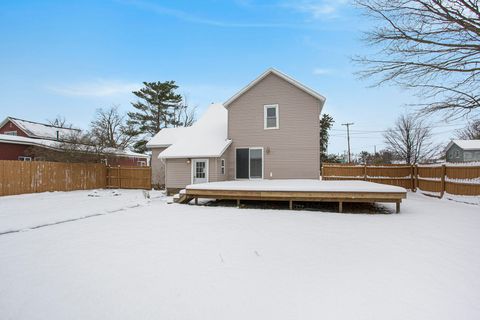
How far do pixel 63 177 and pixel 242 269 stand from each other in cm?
1590

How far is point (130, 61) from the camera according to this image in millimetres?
16969

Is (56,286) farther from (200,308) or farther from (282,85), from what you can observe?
(282,85)

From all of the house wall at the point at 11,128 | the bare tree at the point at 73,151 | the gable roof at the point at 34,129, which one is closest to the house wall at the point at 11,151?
the bare tree at the point at 73,151

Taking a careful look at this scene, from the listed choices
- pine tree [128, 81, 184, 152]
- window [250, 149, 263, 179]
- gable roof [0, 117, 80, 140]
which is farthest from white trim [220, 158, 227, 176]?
pine tree [128, 81, 184, 152]

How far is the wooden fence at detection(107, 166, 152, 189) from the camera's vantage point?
56.4 ft

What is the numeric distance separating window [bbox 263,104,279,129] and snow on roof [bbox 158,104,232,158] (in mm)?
2196

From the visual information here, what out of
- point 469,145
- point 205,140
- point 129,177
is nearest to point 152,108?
point 129,177

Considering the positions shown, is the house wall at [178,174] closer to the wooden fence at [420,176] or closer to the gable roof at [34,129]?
the wooden fence at [420,176]

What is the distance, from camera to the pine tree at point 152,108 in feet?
95.8

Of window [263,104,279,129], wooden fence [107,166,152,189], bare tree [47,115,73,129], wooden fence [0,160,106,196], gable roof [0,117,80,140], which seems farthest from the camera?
bare tree [47,115,73,129]

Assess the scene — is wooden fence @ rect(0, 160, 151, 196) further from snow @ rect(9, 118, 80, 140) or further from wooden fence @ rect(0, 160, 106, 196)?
snow @ rect(9, 118, 80, 140)

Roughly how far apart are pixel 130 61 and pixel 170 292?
57.3 ft

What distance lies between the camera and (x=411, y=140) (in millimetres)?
26234

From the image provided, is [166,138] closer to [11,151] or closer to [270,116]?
[270,116]
